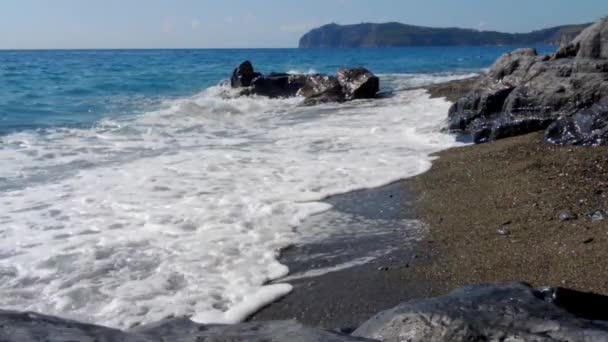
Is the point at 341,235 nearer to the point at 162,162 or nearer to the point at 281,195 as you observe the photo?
the point at 281,195

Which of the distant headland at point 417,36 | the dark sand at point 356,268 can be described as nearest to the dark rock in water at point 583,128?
the dark sand at point 356,268

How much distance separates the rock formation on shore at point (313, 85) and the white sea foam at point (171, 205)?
6.14m

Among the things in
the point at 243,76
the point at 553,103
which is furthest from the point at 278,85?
the point at 553,103

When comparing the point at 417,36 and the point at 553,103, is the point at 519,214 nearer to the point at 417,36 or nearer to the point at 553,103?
the point at 553,103

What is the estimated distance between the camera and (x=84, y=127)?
1428 centimetres

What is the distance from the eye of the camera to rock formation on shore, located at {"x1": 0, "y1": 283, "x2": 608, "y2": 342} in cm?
259

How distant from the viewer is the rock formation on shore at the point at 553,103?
818 centimetres

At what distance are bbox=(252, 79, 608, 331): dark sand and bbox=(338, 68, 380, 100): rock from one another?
1246 centimetres

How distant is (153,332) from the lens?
2777 mm

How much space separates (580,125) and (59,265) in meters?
6.64

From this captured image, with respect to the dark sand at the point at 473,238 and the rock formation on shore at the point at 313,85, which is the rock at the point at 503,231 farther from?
the rock formation on shore at the point at 313,85

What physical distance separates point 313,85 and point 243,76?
337 centimetres

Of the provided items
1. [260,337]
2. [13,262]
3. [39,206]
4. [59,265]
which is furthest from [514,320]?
[39,206]

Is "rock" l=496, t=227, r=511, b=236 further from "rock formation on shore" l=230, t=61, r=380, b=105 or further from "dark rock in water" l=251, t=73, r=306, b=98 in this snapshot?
"dark rock in water" l=251, t=73, r=306, b=98
